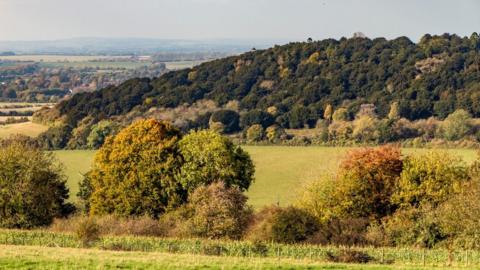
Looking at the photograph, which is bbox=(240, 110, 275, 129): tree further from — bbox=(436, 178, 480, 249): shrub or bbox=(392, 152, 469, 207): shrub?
bbox=(436, 178, 480, 249): shrub

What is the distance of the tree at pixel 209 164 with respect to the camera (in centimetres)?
4775

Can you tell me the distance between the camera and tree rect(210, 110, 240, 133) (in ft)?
338

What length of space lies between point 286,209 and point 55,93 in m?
145

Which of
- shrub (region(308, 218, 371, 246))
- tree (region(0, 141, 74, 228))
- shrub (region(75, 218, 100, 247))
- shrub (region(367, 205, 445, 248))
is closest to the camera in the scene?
shrub (region(75, 218, 100, 247))

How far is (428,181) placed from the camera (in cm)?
4472

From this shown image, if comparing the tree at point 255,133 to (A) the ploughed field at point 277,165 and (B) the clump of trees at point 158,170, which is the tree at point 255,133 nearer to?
(A) the ploughed field at point 277,165

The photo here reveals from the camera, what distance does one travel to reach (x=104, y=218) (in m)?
45.1

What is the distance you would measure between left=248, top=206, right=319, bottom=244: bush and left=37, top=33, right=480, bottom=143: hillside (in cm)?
6148

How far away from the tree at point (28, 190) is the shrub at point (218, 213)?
8.91 metres


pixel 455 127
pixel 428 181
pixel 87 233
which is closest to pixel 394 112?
pixel 455 127

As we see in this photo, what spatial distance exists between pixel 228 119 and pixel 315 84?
62.8 feet

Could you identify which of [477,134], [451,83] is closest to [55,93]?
[451,83]

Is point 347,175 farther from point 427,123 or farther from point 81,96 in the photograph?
point 81,96

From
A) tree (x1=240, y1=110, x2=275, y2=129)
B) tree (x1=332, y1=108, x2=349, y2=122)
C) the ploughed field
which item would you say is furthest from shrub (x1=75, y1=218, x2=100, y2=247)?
tree (x1=332, y1=108, x2=349, y2=122)
